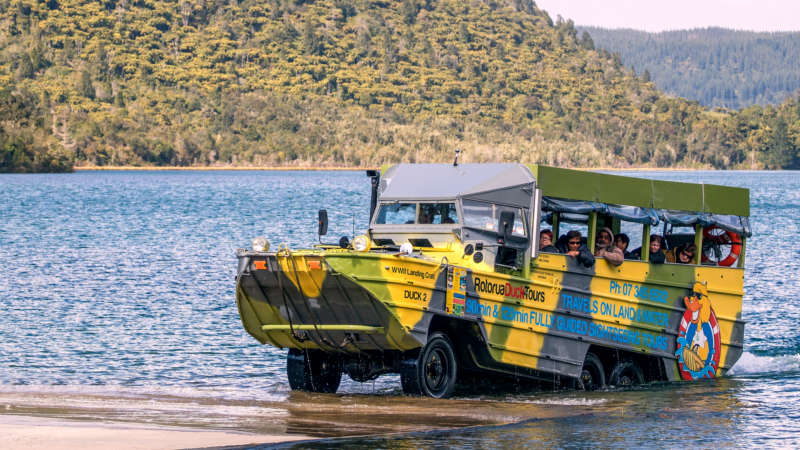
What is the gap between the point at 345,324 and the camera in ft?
50.1

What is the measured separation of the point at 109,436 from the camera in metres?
13.0

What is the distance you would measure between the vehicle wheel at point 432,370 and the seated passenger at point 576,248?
221cm

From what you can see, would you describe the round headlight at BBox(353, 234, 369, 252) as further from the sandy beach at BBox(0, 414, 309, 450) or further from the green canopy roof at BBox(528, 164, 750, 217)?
the green canopy roof at BBox(528, 164, 750, 217)

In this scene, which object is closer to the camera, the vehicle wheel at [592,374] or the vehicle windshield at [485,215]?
the vehicle windshield at [485,215]

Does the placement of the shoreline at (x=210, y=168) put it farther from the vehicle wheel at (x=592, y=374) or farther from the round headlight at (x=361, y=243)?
the round headlight at (x=361, y=243)

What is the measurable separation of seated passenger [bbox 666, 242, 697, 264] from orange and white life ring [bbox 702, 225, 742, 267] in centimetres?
49

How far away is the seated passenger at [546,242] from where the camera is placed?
56.3 feet

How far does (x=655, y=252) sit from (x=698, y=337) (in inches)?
57.9

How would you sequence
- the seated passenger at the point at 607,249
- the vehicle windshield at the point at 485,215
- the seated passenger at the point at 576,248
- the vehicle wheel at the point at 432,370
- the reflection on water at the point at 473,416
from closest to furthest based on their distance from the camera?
the reflection on water at the point at 473,416 < the vehicle wheel at the point at 432,370 < the vehicle windshield at the point at 485,215 < the seated passenger at the point at 576,248 < the seated passenger at the point at 607,249

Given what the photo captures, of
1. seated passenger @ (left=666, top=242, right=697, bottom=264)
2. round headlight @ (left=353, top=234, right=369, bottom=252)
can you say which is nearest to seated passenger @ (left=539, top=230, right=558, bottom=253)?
seated passenger @ (left=666, top=242, right=697, bottom=264)

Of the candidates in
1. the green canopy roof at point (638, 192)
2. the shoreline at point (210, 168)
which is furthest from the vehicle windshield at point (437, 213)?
the shoreline at point (210, 168)

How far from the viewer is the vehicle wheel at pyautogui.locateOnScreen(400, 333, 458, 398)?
15.5m

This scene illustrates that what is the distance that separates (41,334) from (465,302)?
1203 cm

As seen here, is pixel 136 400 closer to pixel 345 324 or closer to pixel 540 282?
pixel 345 324
